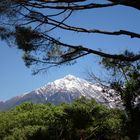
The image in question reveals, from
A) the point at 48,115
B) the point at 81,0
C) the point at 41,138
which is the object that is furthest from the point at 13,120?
the point at 81,0

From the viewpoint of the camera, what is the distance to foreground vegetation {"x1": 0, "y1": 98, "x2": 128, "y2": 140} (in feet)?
47.3

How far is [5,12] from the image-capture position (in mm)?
12367

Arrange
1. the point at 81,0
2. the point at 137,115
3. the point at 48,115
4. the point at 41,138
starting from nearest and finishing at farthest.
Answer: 1. the point at 81,0
2. the point at 41,138
3. the point at 137,115
4. the point at 48,115

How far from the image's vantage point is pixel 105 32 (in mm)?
11672

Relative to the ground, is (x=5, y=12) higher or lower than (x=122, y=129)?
higher

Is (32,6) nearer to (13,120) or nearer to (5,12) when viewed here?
(5,12)

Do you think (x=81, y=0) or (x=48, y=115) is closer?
(x=81, y=0)

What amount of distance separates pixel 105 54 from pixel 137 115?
4.87 meters

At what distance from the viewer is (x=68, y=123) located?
15.5 meters

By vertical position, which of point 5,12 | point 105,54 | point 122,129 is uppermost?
point 5,12

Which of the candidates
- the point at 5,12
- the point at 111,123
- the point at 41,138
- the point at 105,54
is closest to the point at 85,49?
the point at 105,54

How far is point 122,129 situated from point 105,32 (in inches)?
211

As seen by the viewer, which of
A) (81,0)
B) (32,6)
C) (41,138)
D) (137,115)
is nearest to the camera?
(81,0)

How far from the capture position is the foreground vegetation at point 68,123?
1441 centimetres
